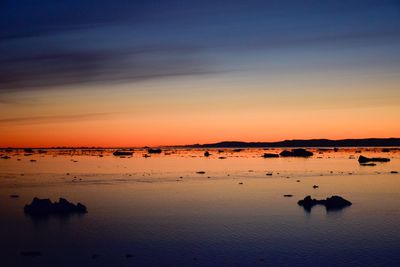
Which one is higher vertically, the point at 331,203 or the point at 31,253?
the point at 331,203

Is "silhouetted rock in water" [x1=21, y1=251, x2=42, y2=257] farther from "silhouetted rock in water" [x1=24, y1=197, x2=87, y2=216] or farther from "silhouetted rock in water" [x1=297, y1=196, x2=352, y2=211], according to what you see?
"silhouetted rock in water" [x1=297, y1=196, x2=352, y2=211]

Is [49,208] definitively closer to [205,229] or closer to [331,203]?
[205,229]

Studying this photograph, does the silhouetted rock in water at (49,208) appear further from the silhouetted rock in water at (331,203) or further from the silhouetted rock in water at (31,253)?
the silhouetted rock in water at (331,203)

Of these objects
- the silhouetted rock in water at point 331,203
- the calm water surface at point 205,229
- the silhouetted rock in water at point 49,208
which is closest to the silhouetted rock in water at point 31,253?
the calm water surface at point 205,229

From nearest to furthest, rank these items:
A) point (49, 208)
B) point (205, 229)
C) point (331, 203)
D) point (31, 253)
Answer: point (31, 253) → point (205, 229) → point (49, 208) → point (331, 203)

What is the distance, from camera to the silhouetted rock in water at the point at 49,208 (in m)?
23.0

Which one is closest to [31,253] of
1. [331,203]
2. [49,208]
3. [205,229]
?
[205,229]

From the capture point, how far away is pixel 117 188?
34.1 meters

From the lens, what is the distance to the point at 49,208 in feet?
76.1

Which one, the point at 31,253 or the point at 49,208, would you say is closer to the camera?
the point at 31,253

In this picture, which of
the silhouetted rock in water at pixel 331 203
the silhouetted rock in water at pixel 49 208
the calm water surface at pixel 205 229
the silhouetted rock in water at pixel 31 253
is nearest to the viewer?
the calm water surface at pixel 205 229

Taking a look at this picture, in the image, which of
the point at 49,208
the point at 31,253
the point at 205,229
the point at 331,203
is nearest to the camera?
the point at 31,253

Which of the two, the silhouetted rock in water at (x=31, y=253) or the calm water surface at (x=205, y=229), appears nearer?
the calm water surface at (x=205, y=229)

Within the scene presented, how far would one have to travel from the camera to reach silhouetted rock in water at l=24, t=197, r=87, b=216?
75.3 ft
